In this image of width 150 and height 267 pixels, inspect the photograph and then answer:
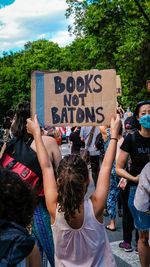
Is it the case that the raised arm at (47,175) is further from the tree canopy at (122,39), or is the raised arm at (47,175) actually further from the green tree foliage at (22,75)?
the green tree foliage at (22,75)

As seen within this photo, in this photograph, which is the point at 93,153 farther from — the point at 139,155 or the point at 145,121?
the point at 145,121

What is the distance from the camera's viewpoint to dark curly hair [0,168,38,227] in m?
1.53

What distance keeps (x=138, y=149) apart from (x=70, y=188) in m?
1.78

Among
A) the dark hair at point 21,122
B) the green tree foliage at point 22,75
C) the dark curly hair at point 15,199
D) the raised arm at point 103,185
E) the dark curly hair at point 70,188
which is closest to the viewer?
the dark curly hair at point 15,199

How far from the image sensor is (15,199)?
5.14ft

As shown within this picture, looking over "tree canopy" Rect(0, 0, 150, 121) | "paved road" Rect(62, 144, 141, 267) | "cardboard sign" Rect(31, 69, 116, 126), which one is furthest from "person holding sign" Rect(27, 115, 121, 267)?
"tree canopy" Rect(0, 0, 150, 121)

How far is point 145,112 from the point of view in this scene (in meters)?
3.80

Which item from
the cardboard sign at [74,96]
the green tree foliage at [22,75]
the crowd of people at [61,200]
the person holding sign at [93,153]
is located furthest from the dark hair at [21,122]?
the green tree foliage at [22,75]

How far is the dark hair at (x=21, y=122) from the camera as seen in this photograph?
10.1 ft

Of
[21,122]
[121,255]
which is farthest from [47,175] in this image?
[121,255]

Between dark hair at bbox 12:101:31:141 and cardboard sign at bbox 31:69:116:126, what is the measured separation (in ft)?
0.36

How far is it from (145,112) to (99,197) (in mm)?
1801

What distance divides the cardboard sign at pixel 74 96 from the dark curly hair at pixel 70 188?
1122 millimetres

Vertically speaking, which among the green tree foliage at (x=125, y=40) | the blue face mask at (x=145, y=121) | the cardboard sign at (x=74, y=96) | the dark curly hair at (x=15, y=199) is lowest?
the dark curly hair at (x=15, y=199)
